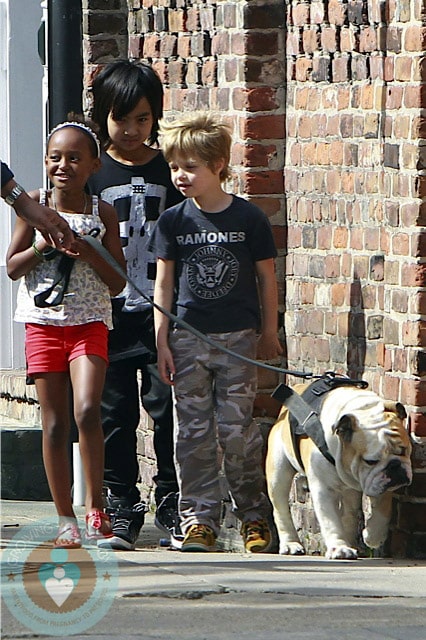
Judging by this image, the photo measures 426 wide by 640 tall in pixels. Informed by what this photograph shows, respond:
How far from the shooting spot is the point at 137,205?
6426 mm

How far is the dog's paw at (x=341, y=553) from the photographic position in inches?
233

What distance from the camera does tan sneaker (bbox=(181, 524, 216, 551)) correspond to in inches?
243

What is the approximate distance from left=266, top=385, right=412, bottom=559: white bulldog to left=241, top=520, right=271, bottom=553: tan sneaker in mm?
56

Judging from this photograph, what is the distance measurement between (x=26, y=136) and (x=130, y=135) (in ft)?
10.6

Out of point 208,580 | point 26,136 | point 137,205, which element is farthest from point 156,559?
point 26,136

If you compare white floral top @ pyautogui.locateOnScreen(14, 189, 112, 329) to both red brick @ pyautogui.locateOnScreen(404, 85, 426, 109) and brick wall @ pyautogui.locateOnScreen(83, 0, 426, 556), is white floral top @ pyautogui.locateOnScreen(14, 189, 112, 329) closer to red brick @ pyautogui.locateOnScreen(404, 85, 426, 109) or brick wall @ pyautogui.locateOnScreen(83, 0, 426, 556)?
brick wall @ pyautogui.locateOnScreen(83, 0, 426, 556)

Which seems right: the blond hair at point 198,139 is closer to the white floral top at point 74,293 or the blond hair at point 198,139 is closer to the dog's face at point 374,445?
the white floral top at point 74,293

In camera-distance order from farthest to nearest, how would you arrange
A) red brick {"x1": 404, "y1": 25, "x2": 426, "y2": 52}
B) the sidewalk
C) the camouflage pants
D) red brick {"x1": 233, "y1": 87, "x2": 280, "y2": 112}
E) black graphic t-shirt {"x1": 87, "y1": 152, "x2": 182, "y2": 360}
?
1. red brick {"x1": 233, "y1": 87, "x2": 280, "y2": 112}
2. black graphic t-shirt {"x1": 87, "y1": 152, "x2": 182, "y2": 360}
3. the camouflage pants
4. red brick {"x1": 404, "y1": 25, "x2": 426, "y2": 52}
5. the sidewalk

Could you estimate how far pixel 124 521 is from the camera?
6332 millimetres

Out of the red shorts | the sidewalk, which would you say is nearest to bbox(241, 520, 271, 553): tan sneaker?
the sidewalk

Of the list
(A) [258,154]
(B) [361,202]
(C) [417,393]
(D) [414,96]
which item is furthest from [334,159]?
(C) [417,393]

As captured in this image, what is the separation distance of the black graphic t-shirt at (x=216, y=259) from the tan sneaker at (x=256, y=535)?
77 centimetres

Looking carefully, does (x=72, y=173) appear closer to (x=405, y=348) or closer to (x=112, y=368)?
(x=112, y=368)

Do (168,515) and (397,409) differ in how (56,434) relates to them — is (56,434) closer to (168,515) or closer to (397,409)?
(168,515)
